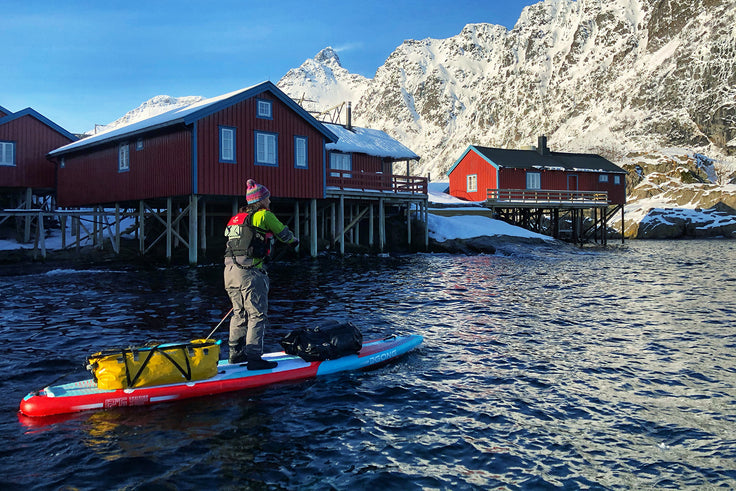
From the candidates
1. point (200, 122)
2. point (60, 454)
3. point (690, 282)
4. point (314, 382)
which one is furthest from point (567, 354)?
point (200, 122)

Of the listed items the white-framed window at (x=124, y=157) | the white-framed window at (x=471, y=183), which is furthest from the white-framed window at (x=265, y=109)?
the white-framed window at (x=471, y=183)

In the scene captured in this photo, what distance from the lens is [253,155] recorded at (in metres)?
23.9

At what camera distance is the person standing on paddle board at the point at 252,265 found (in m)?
7.42

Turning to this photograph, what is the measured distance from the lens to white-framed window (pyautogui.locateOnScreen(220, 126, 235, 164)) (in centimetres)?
2291

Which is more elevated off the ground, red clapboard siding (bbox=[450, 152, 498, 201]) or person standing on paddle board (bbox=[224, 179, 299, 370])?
red clapboard siding (bbox=[450, 152, 498, 201])

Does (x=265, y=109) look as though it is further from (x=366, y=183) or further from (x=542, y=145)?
(x=542, y=145)

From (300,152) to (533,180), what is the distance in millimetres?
26398

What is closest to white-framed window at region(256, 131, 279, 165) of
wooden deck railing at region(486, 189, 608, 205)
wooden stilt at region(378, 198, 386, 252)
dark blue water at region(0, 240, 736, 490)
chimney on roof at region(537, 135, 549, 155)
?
wooden stilt at region(378, 198, 386, 252)

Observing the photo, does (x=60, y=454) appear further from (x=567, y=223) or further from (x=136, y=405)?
(x=567, y=223)

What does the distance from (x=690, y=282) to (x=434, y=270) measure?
9059 millimetres

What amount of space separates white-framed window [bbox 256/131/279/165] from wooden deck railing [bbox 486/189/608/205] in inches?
826

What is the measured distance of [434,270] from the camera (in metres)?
22.3

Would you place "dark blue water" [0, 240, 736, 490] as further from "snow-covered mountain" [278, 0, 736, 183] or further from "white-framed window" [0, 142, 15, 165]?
"snow-covered mountain" [278, 0, 736, 183]

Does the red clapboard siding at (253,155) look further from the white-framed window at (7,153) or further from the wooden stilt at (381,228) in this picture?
the white-framed window at (7,153)
